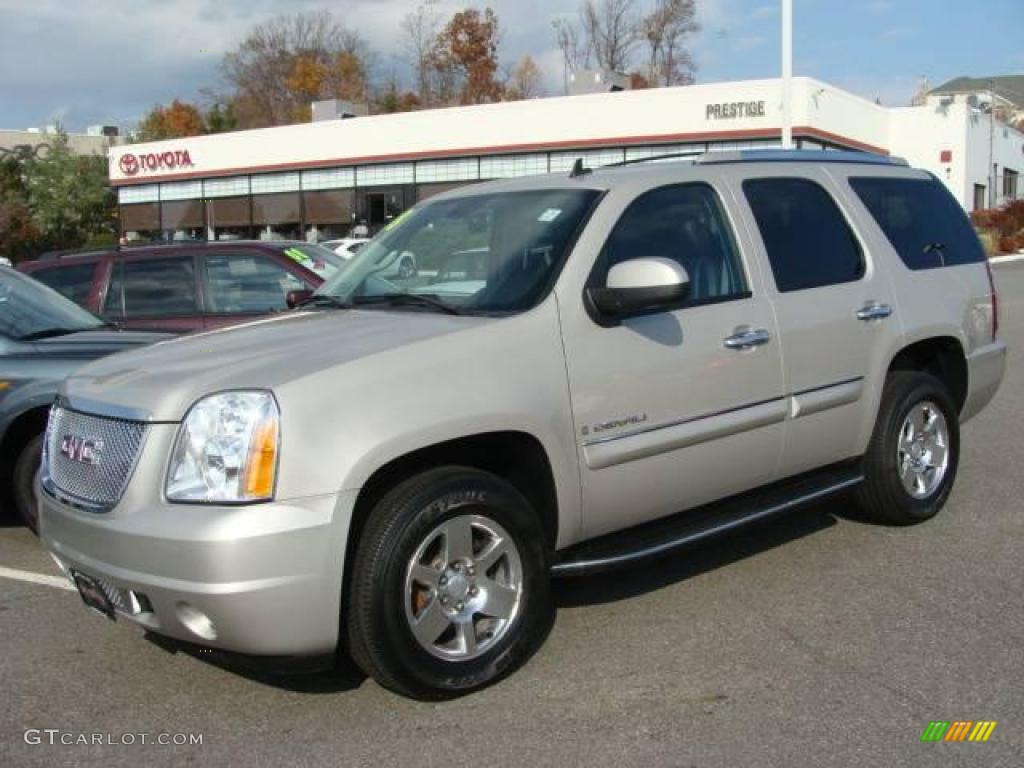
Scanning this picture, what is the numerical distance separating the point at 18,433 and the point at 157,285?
9.95ft

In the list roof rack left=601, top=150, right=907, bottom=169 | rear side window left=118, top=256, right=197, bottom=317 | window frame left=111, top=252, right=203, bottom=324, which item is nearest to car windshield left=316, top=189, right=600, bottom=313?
roof rack left=601, top=150, right=907, bottom=169

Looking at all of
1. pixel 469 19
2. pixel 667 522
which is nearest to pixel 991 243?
pixel 469 19

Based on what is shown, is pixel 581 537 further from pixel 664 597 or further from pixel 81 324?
pixel 81 324

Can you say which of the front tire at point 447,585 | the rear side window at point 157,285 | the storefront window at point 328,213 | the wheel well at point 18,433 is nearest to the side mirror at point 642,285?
the front tire at point 447,585

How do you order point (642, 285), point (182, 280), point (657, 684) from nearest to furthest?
point (657, 684)
point (642, 285)
point (182, 280)

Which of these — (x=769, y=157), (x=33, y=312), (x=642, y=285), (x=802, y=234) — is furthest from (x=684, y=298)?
(x=33, y=312)

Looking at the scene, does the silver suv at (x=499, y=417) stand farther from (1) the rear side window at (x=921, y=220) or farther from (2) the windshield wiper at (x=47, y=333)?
(2) the windshield wiper at (x=47, y=333)

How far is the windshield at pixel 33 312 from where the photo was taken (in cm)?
634

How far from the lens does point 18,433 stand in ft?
19.4

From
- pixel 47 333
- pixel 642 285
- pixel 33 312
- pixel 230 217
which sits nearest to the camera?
pixel 642 285

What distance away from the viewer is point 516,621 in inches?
154

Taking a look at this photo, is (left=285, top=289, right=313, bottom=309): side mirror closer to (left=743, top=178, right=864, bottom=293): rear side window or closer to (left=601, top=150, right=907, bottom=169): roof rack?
(left=601, top=150, right=907, bottom=169): roof rack

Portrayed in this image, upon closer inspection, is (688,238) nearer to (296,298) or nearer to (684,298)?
(684,298)

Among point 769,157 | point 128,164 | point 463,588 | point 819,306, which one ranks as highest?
point 128,164
